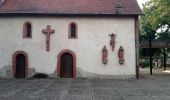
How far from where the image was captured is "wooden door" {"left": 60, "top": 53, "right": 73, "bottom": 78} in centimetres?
3044

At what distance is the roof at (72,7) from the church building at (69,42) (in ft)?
0.28

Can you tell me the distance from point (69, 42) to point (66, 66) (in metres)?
2.13

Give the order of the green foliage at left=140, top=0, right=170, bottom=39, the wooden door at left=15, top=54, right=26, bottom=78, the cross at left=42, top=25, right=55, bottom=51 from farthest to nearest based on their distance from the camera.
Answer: the green foliage at left=140, top=0, right=170, bottom=39
the wooden door at left=15, top=54, right=26, bottom=78
the cross at left=42, top=25, right=55, bottom=51

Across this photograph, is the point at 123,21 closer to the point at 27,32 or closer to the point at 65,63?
the point at 65,63

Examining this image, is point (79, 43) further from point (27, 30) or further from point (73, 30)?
point (27, 30)

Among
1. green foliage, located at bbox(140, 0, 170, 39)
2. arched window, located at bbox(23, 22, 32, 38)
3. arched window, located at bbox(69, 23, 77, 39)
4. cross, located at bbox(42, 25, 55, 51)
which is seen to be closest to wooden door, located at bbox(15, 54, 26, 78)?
arched window, located at bbox(23, 22, 32, 38)

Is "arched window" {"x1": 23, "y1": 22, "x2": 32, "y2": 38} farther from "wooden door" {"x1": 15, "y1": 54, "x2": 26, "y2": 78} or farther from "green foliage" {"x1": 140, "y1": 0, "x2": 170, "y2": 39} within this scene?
"green foliage" {"x1": 140, "y1": 0, "x2": 170, "y2": 39}

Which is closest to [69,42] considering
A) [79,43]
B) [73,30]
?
[79,43]

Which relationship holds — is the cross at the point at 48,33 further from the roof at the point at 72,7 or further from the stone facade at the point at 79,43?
the roof at the point at 72,7

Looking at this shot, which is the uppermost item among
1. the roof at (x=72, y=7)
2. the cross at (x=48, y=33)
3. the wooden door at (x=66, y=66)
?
the roof at (x=72, y=7)

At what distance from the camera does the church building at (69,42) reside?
30016mm

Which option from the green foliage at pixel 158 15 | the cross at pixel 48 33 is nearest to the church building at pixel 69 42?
the cross at pixel 48 33

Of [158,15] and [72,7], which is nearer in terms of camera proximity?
[72,7]

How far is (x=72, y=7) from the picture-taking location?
3097 centimetres
